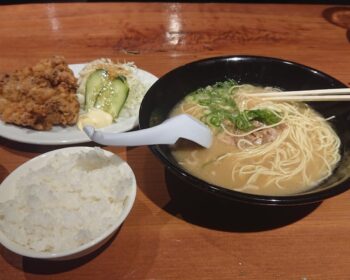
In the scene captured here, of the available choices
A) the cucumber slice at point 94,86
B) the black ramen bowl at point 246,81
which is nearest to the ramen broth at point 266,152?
the black ramen bowl at point 246,81

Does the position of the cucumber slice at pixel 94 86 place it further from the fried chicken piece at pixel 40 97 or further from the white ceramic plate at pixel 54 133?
the white ceramic plate at pixel 54 133

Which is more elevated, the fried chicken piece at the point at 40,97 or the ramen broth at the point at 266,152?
the fried chicken piece at the point at 40,97

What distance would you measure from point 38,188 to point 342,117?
4.14 feet

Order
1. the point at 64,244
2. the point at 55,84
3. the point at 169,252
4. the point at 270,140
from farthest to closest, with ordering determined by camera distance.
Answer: the point at 55,84, the point at 270,140, the point at 169,252, the point at 64,244

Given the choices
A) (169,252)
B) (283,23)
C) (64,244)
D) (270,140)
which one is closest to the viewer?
(64,244)

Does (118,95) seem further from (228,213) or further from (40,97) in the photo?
(228,213)

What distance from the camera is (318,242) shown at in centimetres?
127

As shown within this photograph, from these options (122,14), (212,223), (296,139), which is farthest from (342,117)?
(122,14)

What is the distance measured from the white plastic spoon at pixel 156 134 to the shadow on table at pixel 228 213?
21 centimetres

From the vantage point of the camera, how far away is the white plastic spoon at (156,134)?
1256mm

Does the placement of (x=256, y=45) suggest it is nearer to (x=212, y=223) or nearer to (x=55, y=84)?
(x=55, y=84)

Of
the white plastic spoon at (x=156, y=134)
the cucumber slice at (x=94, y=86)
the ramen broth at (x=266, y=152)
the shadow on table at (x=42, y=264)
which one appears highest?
the white plastic spoon at (x=156, y=134)

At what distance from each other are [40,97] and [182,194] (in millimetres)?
821

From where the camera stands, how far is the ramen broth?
140 centimetres
